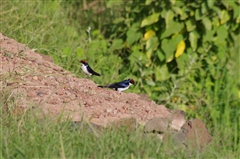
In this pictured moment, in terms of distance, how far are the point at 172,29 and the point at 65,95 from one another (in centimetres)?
271

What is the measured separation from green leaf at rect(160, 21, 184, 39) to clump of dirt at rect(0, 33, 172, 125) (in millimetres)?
1894

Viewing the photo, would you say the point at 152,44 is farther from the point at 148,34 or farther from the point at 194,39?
the point at 194,39

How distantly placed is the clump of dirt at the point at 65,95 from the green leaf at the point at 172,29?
1.89 m

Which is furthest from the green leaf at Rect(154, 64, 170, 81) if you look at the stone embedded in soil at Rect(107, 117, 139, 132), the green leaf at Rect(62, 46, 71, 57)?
the stone embedded in soil at Rect(107, 117, 139, 132)

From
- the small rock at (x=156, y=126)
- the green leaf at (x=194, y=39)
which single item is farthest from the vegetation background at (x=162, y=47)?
the small rock at (x=156, y=126)

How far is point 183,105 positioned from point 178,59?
1.90 ft

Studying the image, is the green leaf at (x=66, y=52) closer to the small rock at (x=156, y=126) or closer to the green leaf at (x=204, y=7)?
the green leaf at (x=204, y=7)

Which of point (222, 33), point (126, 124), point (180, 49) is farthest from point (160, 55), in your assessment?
point (126, 124)

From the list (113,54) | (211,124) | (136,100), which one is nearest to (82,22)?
(113,54)

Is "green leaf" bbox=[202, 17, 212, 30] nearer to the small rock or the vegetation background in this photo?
the vegetation background

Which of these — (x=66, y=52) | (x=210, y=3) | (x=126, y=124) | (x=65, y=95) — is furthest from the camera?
(x=210, y=3)

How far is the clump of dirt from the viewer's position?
5.68m

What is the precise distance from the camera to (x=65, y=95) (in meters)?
5.97

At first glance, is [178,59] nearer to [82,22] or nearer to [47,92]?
[82,22]
